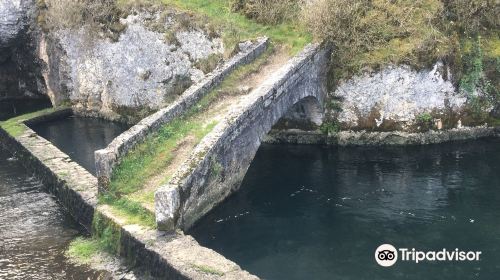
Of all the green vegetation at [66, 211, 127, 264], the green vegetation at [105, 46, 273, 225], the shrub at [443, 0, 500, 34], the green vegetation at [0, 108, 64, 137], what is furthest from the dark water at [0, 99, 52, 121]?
the shrub at [443, 0, 500, 34]

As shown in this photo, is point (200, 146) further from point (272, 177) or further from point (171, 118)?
point (272, 177)

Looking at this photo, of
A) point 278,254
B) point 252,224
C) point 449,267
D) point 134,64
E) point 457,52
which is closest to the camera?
point 449,267

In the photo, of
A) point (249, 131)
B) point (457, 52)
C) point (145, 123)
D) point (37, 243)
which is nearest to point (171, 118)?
point (145, 123)

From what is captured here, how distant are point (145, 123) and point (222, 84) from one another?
487 cm

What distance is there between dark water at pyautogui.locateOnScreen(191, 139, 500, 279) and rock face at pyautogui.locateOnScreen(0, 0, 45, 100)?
18521 millimetres

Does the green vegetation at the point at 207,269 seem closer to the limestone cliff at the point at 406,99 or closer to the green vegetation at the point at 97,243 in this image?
the green vegetation at the point at 97,243

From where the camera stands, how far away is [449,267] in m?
15.9

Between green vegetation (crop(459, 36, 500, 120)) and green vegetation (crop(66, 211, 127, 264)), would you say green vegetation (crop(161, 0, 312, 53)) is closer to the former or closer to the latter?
green vegetation (crop(459, 36, 500, 120))

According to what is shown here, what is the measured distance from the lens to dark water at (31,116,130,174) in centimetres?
2824

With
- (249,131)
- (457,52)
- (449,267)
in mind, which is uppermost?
(457,52)

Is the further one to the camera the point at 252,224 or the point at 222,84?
the point at 222,84

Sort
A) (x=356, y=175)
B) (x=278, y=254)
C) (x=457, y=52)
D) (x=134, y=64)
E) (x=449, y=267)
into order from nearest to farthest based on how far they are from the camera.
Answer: (x=449, y=267) < (x=278, y=254) < (x=356, y=175) < (x=457, y=52) < (x=134, y=64)

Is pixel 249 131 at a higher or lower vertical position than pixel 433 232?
higher

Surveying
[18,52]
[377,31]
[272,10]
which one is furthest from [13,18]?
[377,31]
